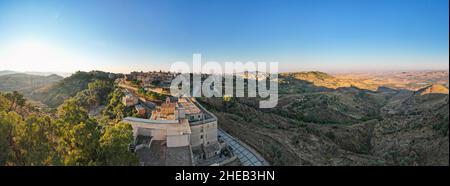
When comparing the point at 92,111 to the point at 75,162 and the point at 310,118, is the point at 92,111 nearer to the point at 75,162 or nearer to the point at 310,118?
the point at 75,162

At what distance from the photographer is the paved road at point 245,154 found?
13.3m

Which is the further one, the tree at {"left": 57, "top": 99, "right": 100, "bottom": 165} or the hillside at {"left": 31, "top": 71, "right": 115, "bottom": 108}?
the hillside at {"left": 31, "top": 71, "right": 115, "bottom": 108}

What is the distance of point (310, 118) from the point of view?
97.1 ft

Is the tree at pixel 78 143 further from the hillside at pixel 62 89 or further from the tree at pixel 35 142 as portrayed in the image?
the hillside at pixel 62 89

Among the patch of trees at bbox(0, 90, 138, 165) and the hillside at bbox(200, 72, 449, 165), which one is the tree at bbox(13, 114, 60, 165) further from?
the hillside at bbox(200, 72, 449, 165)

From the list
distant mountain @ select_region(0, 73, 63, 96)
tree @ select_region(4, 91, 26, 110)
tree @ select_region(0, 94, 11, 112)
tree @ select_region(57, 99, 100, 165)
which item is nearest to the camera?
tree @ select_region(57, 99, 100, 165)

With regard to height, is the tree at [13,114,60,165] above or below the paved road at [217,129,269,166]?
above

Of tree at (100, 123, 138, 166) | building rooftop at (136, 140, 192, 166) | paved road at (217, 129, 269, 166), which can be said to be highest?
tree at (100, 123, 138, 166)

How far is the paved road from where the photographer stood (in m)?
13.3

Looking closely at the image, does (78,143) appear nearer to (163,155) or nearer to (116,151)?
(116,151)

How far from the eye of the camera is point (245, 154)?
47.8 feet

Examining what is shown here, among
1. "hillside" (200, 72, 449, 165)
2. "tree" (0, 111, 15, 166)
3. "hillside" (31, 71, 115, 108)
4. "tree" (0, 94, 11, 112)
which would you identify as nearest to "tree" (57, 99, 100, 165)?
"tree" (0, 111, 15, 166)
